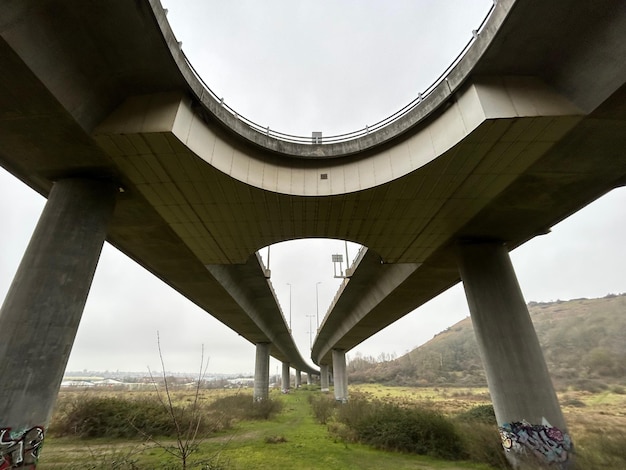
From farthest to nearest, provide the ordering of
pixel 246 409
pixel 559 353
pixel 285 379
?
1. pixel 559 353
2. pixel 285 379
3. pixel 246 409

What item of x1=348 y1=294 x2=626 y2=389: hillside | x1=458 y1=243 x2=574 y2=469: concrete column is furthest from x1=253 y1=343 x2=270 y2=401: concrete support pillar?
x1=348 y1=294 x2=626 y2=389: hillside

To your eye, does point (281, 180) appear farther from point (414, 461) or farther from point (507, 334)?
point (414, 461)

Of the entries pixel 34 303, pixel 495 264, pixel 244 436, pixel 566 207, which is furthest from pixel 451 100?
pixel 244 436

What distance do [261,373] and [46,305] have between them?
33.5 m

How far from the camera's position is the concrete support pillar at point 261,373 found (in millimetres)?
36300

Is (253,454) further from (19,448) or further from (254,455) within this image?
(19,448)

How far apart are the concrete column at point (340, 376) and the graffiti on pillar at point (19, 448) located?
3896cm

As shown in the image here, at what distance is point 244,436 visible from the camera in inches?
683

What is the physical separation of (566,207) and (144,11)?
14.2 m

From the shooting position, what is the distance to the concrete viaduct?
6.36 m

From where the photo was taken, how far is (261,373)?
124 ft

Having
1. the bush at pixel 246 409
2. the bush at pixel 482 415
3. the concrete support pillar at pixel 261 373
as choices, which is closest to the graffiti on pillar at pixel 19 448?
the bush at pixel 246 409

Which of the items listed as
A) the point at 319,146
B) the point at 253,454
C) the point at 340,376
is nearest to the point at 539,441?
the point at 253,454

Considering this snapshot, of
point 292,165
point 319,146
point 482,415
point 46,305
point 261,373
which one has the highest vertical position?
point 319,146
